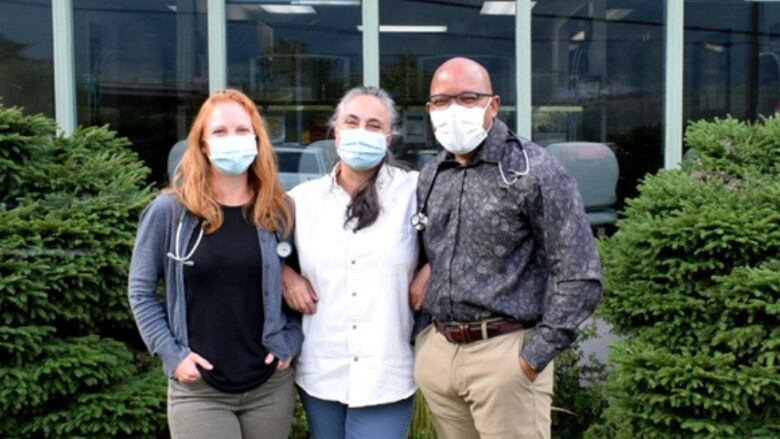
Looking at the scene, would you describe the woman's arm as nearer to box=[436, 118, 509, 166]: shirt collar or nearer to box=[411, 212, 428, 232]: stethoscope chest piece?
box=[411, 212, 428, 232]: stethoscope chest piece

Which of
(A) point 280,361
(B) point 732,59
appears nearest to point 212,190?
(A) point 280,361

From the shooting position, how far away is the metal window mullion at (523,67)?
760cm

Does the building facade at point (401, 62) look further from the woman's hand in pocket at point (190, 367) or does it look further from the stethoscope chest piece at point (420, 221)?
the woman's hand in pocket at point (190, 367)

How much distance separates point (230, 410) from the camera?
318 cm

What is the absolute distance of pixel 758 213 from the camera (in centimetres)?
419

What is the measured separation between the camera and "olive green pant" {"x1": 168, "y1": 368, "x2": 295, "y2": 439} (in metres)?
3.13

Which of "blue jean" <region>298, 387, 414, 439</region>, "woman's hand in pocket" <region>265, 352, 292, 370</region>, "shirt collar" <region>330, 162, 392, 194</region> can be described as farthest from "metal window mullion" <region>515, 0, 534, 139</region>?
"woman's hand in pocket" <region>265, 352, 292, 370</region>

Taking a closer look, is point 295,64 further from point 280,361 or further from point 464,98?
point 280,361

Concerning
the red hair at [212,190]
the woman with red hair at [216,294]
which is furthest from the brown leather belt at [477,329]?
the red hair at [212,190]

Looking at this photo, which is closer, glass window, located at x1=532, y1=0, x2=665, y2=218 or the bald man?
the bald man

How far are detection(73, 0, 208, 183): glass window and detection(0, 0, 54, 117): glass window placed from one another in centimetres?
25

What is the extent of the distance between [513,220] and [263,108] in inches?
203

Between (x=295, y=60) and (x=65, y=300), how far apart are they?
4.01 m

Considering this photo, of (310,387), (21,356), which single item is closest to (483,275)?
(310,387)
